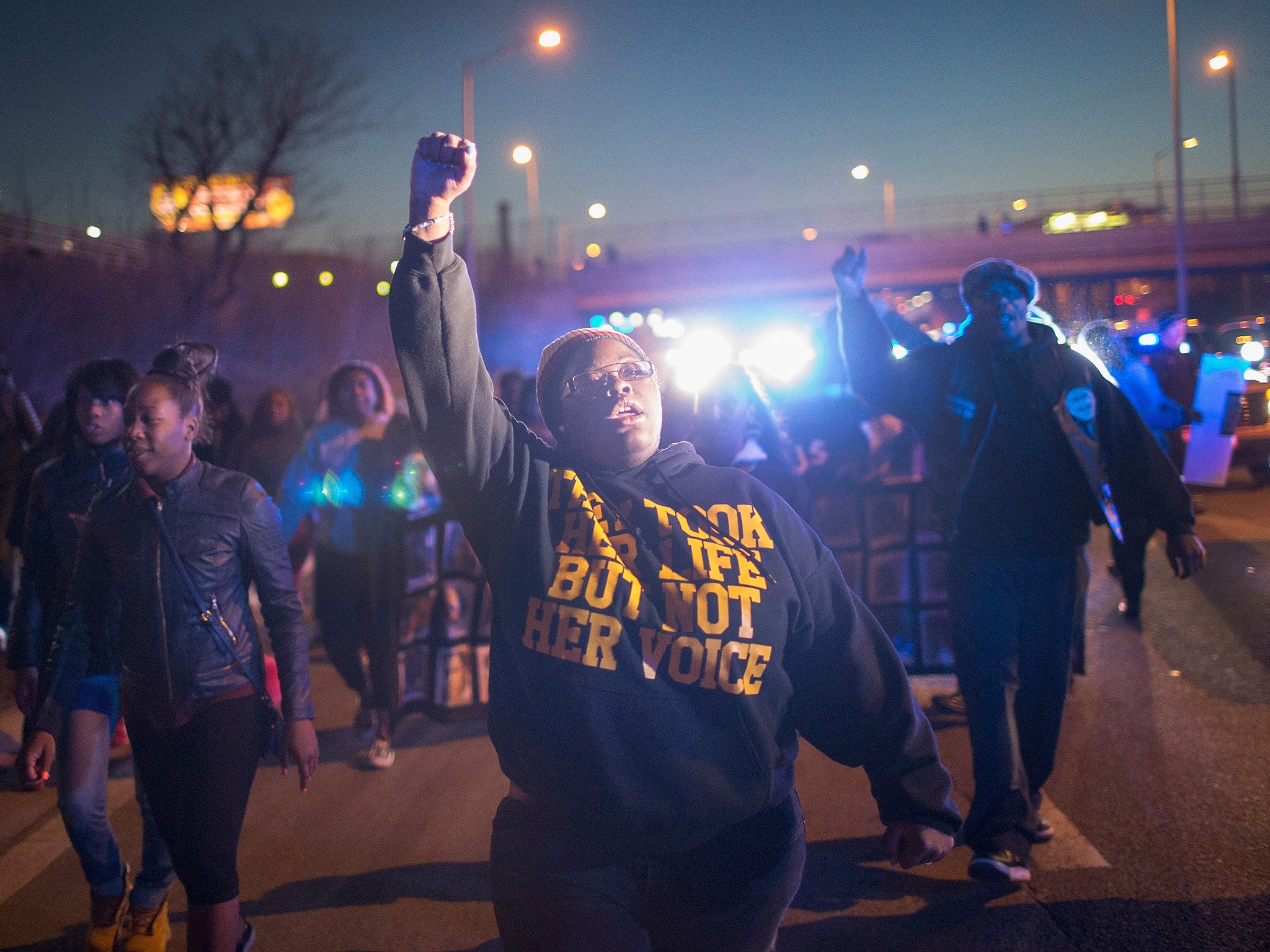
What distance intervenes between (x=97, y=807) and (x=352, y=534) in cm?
235

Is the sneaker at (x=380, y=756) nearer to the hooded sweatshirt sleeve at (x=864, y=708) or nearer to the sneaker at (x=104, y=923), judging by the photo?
the sneaker at (x=104, y=923)

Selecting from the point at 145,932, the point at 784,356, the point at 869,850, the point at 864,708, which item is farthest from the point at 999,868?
the point at 784,356

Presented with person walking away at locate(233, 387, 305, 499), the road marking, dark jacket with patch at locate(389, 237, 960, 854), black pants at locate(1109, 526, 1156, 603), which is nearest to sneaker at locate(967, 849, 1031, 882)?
dark jacket with patch at locate(389, 237, 960, 854)

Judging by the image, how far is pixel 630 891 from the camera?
1912mm

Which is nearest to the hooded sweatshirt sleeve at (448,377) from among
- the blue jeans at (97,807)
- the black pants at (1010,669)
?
the blue jeans at (97,807)

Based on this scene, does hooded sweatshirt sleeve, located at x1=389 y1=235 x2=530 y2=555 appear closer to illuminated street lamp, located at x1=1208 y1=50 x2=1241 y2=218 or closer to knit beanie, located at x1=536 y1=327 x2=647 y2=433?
knit beanie, located at x1=536 y1=327 x2=647 y2=433

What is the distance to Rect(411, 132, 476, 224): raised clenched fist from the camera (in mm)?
1875

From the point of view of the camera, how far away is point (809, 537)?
2232 mm

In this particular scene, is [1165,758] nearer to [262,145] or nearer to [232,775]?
[232,775]

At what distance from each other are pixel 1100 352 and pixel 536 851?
5.24 metres

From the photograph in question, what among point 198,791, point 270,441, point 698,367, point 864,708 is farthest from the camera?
point 270,441

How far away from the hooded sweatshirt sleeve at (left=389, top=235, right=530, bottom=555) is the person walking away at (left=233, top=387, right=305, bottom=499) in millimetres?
4926

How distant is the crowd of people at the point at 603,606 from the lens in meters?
1.92

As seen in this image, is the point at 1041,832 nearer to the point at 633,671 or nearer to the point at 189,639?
the point at 633,671
